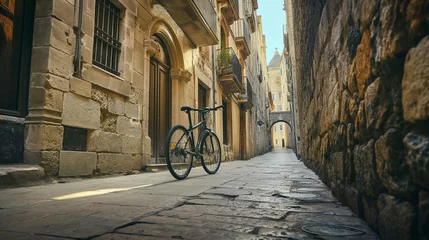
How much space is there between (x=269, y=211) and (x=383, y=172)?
0.84 meters

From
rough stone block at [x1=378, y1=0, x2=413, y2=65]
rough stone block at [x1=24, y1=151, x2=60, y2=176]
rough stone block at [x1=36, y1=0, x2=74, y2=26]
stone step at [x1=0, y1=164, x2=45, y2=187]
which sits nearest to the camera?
rough stone block at [x1=378, y1=0, x2=413, y2=65]

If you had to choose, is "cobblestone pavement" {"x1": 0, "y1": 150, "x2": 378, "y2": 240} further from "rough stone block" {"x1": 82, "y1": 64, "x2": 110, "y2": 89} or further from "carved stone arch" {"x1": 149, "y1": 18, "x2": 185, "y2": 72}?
"carved stone arch" {"x1": 149, "y1": 18, "x2": 185, "y2": 72}

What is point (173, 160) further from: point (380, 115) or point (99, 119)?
point (380, 115)

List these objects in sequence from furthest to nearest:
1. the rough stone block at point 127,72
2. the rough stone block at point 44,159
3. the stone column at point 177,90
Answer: the stone column at point 177,90, the rough stone block at point 127,72, the rough stone block at point 44,159

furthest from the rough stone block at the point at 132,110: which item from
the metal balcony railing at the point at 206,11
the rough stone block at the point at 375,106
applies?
the rough stone block at the point at 375,106

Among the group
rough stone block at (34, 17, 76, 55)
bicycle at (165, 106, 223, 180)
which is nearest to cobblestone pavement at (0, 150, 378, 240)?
bicycle at (165, 106, 223, 180)

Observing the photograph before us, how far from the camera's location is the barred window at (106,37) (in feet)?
14.6

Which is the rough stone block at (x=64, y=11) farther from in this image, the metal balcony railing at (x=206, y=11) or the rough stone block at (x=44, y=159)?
the metal balcony railing at (x=206, y=11)

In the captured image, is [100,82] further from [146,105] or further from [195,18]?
[195,18]

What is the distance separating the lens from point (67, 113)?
3.56m

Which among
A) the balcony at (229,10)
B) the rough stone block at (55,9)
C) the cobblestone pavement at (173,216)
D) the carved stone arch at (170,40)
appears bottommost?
the cobblestone pavement at (173,216)

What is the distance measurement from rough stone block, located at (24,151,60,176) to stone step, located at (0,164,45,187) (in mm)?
68

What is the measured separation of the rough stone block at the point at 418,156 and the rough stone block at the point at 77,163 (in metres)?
3.55

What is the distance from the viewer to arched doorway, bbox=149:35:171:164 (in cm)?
607
